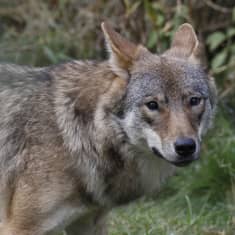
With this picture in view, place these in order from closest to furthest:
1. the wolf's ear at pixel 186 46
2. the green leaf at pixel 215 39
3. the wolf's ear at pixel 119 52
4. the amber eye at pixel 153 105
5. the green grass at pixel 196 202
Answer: the amber eye at pixel 153 105, the wolf's ear at pixel 119 52, the wolf's ear at pixel 186 46, the green grass at pixel 196 202, the green leaf at pixel 215 39

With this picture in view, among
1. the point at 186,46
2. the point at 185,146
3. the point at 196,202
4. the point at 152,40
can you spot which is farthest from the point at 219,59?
the point at 185,146

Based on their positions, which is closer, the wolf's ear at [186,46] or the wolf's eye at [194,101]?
the wolf's eye at [194,101]

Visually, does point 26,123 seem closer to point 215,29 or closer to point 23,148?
point 23,148

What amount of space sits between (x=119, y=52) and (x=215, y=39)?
13.7ft

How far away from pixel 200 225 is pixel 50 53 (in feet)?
14.8

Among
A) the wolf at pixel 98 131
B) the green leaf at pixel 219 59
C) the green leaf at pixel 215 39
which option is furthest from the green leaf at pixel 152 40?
the wolf at pixel 98 131

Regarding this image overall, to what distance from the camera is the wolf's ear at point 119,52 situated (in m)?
5.83

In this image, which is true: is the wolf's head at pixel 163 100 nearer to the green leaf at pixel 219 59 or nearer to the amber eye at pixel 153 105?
the amber eye at pixel 153 105

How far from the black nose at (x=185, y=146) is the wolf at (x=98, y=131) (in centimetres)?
2

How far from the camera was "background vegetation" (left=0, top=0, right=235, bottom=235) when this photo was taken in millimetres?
7520

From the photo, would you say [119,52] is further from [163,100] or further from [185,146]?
[185,146]

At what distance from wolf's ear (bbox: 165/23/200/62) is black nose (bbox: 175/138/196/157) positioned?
0.84 m

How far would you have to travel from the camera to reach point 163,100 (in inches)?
223

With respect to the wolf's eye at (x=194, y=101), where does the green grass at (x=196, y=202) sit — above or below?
below
